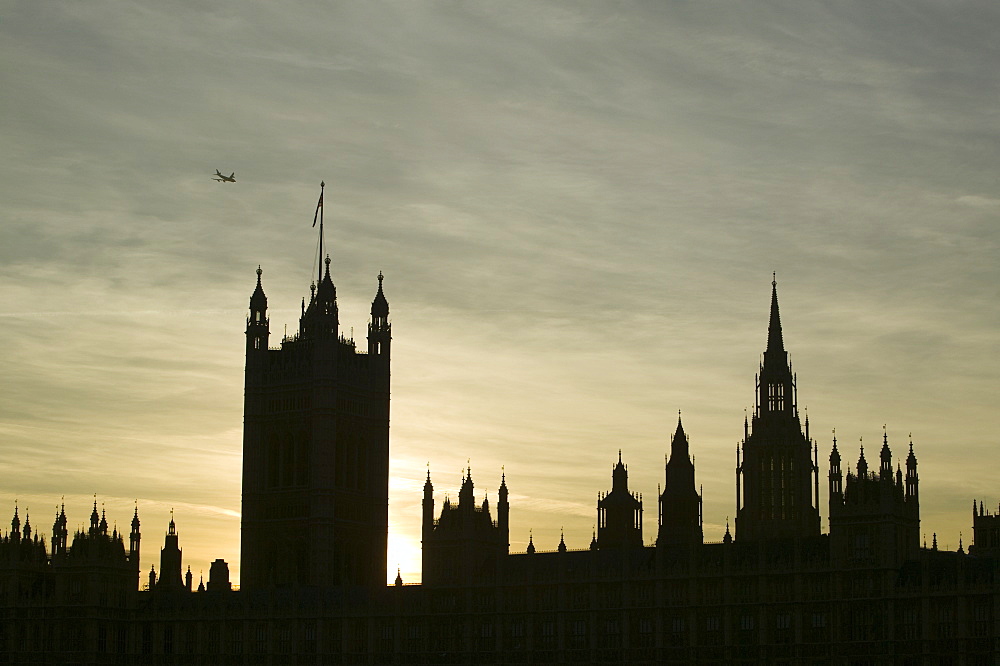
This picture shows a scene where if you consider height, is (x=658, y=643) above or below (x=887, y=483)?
below

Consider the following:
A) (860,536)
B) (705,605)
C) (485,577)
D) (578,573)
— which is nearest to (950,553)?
(860,536)

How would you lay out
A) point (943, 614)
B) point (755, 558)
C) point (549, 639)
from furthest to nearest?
point (549, 639)
point (755, 558)
point (943, 614)

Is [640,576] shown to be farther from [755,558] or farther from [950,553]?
[950,553]

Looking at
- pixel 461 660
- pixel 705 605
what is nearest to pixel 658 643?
pixel 705 605

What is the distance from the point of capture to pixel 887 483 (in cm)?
17075

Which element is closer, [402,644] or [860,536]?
[860,536]

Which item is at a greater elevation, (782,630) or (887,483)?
(887,483)

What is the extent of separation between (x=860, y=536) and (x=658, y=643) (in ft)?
75.4

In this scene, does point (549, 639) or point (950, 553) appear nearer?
point (950, 553)

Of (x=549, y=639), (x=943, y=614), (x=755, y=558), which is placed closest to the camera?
(x=943, y=614)

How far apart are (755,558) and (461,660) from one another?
3387 centimetres

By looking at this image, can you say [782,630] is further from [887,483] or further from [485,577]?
[485,577]

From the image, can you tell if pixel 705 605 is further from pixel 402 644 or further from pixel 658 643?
pixel 402 644

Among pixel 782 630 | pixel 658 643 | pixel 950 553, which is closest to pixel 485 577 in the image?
pixel 658 643
